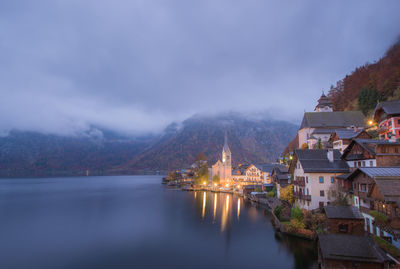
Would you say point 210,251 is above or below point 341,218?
below

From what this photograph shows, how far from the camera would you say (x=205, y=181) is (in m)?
123

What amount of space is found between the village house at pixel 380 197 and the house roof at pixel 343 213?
628 mm

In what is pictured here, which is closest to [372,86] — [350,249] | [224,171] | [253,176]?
[253,176]

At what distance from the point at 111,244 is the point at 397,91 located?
75105 mm

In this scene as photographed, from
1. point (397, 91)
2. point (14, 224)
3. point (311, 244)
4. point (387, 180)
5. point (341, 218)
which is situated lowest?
point (14, 224)

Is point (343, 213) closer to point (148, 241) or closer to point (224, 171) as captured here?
point (148, 241)

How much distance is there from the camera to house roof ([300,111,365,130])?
211 ft

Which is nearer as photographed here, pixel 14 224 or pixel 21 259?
pixel 21 259

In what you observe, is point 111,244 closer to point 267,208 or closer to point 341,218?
point 341,218

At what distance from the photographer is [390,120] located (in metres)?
41.2

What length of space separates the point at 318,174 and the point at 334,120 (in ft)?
125

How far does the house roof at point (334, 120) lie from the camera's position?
6444 cm

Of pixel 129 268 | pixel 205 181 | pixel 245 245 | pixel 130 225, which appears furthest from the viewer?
pixel 205 181

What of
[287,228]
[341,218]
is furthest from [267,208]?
[341,218]
